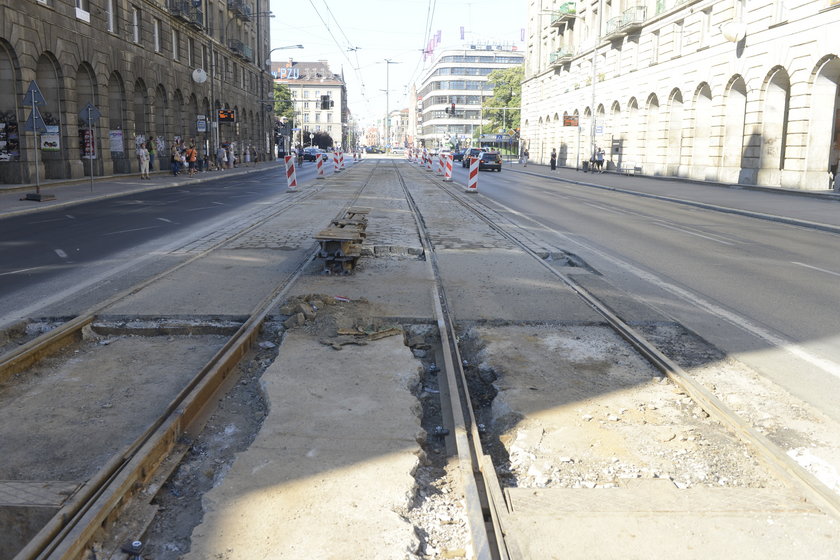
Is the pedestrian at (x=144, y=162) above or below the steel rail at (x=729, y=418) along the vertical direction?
above

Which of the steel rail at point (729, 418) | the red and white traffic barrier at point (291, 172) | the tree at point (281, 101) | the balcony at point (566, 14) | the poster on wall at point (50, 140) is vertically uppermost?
the balcony at point (566, 14)

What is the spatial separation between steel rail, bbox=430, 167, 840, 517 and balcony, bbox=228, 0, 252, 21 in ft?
177

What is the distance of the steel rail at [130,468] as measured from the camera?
299 cm

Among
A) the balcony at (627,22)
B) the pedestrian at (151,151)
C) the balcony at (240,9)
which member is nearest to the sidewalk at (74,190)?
the pedestrian at (151,151)

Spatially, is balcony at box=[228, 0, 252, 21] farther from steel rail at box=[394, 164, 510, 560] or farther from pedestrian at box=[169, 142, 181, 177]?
steel rail at box=[394, 164, 510, 560]

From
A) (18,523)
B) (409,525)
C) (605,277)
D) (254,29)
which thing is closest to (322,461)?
(409,525)

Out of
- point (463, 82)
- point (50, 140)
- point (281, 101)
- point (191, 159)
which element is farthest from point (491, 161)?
point (463, 82)

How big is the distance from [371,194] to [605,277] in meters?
16.3

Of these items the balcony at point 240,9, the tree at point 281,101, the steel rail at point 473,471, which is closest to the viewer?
the steel rail at point 473,471

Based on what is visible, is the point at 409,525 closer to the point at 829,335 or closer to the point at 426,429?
the point at 426,429

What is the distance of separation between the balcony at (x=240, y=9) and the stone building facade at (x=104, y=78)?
1.63 meters

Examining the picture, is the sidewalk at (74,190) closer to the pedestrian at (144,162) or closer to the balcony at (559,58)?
the pedestrian at (144,162)

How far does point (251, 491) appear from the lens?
3.57 m

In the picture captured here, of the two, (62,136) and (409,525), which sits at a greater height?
(62,136)
